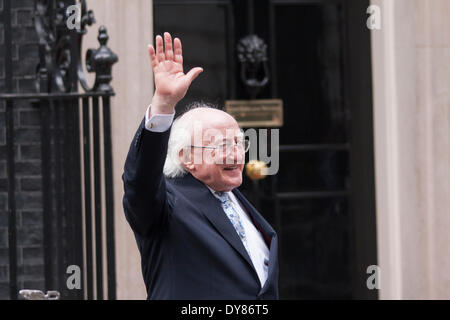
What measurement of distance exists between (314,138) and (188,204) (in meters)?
2.49

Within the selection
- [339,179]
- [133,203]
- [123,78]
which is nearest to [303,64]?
[339,179]

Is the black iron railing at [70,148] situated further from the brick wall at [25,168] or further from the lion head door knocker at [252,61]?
the lion head door knocker at [252,61]

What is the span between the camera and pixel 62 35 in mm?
3816

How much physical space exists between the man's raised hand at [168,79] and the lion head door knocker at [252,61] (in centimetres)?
248

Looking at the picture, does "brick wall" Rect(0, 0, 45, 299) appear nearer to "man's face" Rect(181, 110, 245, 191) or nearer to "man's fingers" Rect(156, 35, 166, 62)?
"man's face" Rect(181, 110, 245, 191)

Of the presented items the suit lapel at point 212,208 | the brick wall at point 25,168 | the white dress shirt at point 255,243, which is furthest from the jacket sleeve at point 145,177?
the brick wall at point 25,168

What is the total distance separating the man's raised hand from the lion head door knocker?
2.48m

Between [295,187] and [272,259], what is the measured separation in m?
2.30

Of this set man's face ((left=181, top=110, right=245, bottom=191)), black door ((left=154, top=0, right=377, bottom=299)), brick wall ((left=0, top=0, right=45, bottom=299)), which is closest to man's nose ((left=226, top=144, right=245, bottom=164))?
→ man's face ((left=181, top=110, right=245, bottom=191))

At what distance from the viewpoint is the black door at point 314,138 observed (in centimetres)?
505

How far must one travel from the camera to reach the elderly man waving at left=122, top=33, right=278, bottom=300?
2518 mm

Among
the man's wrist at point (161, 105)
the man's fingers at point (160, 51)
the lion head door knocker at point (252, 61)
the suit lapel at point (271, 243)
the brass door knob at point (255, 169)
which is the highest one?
the lion head door knocker at point (252, 61)

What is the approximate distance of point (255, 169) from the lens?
16.4 ft

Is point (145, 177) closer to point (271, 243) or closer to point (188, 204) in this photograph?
point (188, 204)
